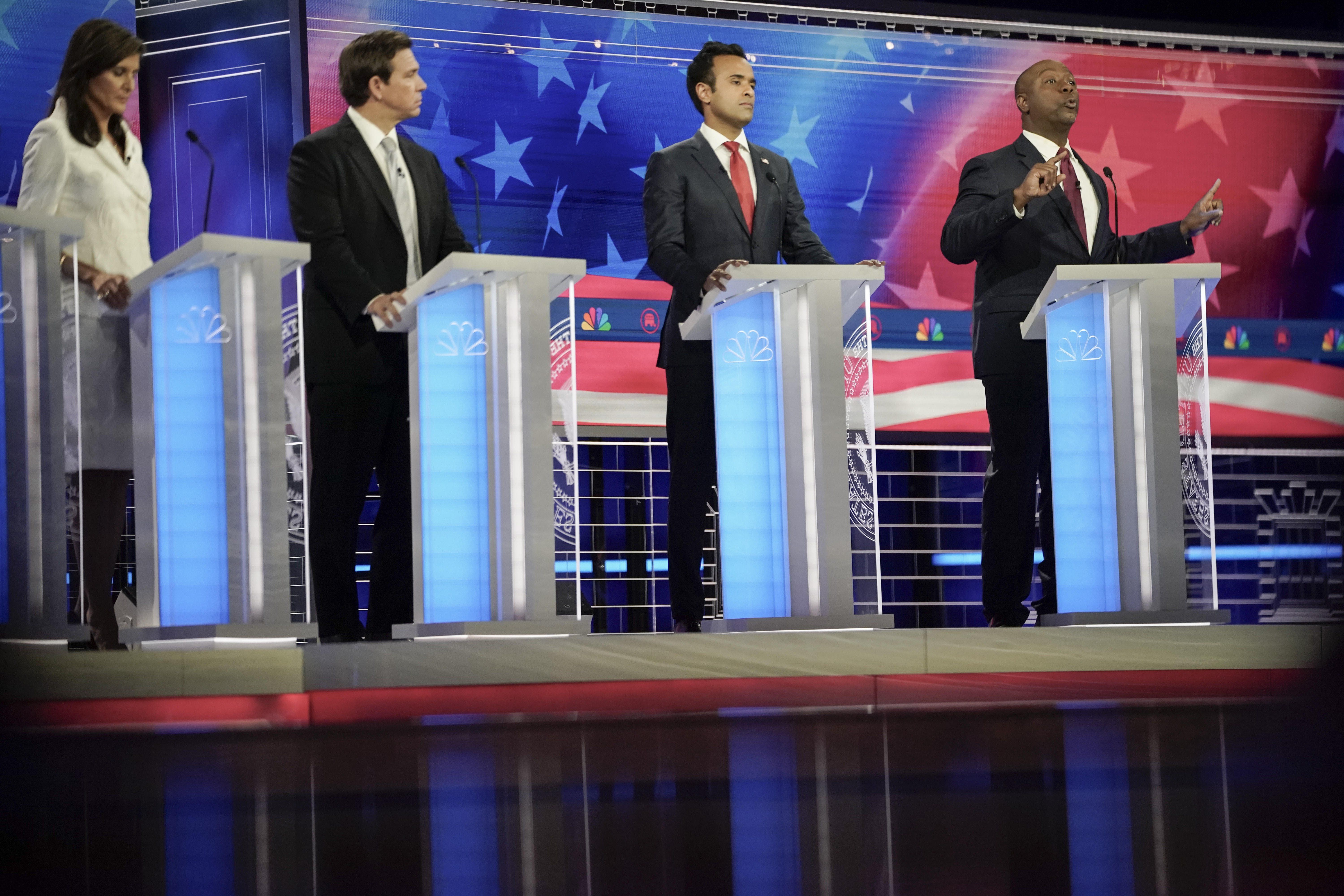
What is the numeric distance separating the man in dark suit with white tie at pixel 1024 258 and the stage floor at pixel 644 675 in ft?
0.93

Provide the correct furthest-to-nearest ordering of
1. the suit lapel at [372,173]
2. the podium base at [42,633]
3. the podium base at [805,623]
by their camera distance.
Result: the suit lapel at [372,173] → the podium base at [805,623] → the podium base at [42,633]

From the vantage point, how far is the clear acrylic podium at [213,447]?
249 cm

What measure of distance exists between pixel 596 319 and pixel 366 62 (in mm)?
1742

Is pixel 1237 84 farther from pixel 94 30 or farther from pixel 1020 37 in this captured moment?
pixel 94 30

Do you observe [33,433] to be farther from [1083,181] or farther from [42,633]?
[1083,181]

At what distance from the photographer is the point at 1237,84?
5281mm

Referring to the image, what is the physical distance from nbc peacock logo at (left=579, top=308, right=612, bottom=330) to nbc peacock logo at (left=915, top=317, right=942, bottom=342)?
3.70 ft

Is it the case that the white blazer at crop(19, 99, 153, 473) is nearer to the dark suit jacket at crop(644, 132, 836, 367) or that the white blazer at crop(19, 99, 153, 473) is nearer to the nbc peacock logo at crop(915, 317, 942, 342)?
the dark suit jacket at crop(644, 132, 836, 367)

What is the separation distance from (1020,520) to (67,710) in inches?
77.0

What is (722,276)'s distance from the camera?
9.04ft

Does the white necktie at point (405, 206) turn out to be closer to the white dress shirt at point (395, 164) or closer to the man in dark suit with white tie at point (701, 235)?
the white dress shirt at point (395, 164)

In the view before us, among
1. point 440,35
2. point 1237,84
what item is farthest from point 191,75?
point 1237,84

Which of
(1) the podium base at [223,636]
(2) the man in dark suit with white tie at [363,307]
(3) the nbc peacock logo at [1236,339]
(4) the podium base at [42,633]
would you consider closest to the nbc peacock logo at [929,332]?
(3) the nbc peacock logo at [1236,339]

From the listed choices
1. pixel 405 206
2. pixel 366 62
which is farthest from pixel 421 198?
pixel 366 62
